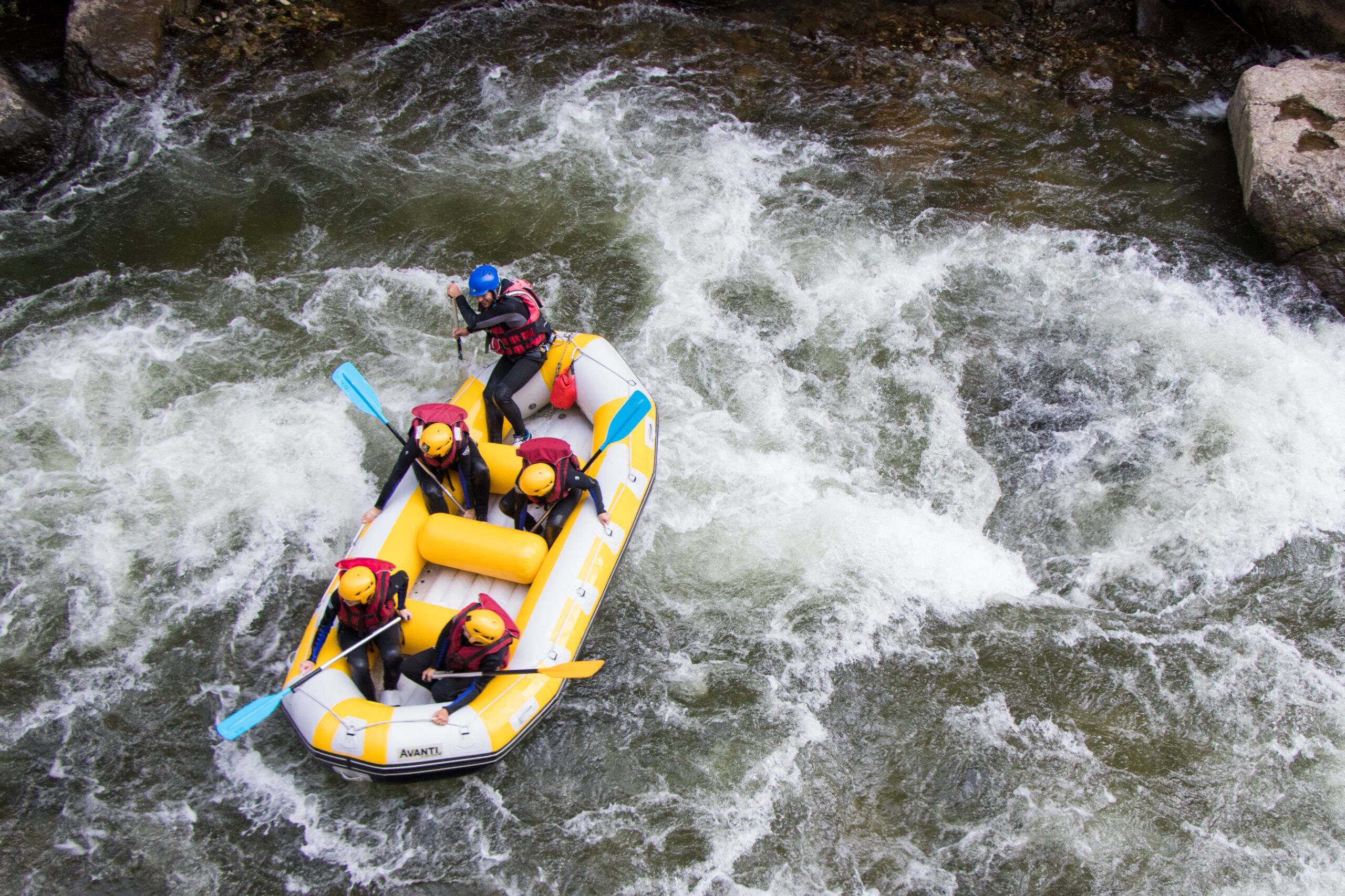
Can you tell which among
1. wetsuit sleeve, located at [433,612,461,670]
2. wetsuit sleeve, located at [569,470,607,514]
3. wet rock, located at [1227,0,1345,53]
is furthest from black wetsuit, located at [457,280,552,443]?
wet rock, located at [1227,0,1345,53]

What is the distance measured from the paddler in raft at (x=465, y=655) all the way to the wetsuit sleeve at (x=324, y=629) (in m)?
0.43

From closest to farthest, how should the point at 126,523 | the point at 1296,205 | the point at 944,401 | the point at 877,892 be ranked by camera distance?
1. the point at 877,892
2. the point at 126,523
3. the point at 944,401
4. the point at 1296,205

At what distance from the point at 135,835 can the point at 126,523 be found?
6.26 feet

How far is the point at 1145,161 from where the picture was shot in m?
7.94

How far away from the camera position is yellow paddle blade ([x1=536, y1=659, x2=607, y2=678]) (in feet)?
14.3

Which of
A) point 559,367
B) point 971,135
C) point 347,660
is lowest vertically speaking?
point 347,660

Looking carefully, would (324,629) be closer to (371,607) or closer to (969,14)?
(371,607)

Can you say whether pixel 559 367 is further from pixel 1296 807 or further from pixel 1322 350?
pixel 1322 350

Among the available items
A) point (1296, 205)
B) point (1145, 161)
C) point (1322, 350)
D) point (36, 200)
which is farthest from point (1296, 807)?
point (36, 200)

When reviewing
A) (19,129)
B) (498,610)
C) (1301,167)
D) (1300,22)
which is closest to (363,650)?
(498,610)

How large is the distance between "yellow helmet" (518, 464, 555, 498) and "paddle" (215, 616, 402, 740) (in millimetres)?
938

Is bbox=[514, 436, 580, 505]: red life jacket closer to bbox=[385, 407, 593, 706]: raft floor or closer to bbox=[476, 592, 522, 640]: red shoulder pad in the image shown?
bbox=[385, 407, 593, 706]: raft floor

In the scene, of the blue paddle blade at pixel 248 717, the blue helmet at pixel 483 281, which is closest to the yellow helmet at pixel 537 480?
the blue helmet at pixel 483 281

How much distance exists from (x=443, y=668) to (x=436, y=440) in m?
1.19
